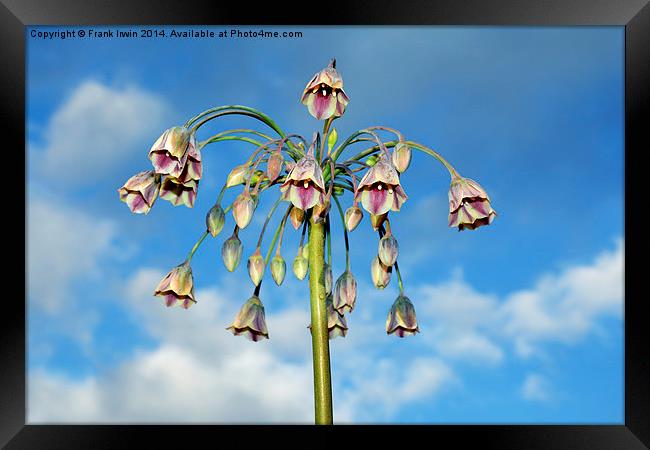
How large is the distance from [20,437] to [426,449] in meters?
1.77

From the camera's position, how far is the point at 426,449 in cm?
270

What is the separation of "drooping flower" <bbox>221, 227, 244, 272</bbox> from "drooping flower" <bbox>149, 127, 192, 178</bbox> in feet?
1.48

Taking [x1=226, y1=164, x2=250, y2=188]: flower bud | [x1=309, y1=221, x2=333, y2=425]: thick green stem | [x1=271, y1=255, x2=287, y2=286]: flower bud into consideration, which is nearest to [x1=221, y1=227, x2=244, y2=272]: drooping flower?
[x1=271, y1=255, x2=287, y2=286]: flower bud

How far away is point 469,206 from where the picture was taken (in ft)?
9.55

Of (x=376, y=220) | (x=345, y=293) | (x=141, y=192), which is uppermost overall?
(x=141, y=192)

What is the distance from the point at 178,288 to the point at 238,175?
2.17 feet

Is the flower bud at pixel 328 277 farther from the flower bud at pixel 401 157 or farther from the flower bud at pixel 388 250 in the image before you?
the flower bud at pixel 401 157

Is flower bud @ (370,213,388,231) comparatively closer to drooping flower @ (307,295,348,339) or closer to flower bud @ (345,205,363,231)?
flower bud @ (345,205,363,231)

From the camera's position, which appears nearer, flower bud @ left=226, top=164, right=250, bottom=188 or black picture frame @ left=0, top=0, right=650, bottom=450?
black picture frame @ left=0, top=0, right=650, bottom=450

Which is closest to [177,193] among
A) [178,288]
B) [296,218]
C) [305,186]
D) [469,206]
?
[178,288]

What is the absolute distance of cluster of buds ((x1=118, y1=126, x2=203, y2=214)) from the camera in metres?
2.84

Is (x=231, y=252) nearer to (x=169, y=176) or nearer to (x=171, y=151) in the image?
(x=169, y=176)
